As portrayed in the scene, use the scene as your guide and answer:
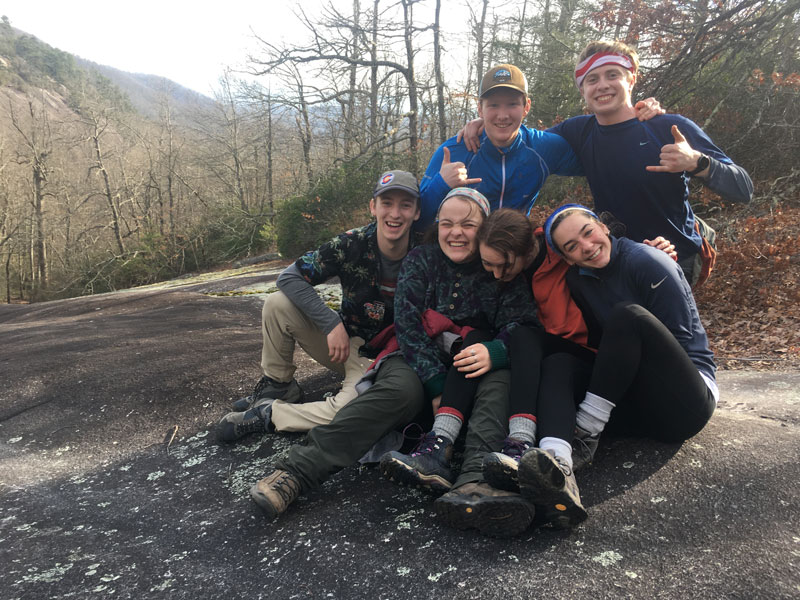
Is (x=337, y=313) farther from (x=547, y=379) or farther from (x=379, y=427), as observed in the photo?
(x=547, y=379)

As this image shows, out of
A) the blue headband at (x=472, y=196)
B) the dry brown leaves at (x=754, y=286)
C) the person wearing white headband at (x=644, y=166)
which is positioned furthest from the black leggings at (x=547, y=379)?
the dry brown leaves at (x=754, y=286)

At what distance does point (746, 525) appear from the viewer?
1901 millimetres

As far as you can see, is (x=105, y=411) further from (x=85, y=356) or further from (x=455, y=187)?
(x=455, y=187)

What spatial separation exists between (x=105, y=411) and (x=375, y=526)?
9.51 feet

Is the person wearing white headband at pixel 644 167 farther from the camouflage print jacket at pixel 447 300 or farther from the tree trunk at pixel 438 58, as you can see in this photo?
the tree trunk at pixel 438 58

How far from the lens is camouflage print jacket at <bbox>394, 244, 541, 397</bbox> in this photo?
2713 mm

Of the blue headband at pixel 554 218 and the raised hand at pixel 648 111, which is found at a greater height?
the raised hand at pixel 648 111

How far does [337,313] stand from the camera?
3322 millimetres

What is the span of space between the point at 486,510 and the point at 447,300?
1.24m

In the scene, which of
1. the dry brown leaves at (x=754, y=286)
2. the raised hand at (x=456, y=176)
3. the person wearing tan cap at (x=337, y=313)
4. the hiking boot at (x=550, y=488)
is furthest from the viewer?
the dry brown leaves at (x=754, y=286)

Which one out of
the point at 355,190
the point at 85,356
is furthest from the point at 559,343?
the point at 355,190

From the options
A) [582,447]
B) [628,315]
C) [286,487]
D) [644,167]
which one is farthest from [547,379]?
[644,167]

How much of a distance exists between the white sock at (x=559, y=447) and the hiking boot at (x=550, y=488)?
0.12m

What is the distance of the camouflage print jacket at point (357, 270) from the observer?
324cm
